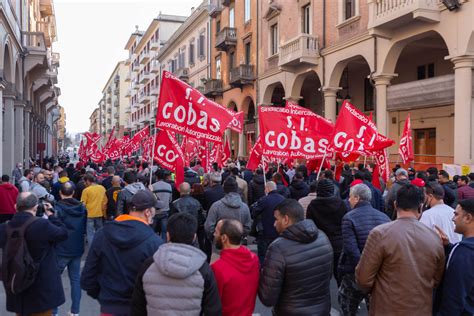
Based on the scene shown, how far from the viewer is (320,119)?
34.1 ft

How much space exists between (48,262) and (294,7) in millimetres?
21093

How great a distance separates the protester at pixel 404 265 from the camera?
3.43 metres

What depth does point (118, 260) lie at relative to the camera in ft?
11.8

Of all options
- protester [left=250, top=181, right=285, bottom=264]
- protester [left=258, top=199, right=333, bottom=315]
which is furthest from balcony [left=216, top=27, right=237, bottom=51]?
protester [left=258, top=199, right=333, bottom=315]

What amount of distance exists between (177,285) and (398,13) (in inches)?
542

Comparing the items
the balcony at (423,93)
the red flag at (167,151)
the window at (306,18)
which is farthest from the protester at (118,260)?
the window at (306,18)

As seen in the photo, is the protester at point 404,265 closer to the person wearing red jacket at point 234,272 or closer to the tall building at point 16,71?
the person wearing red jacket at point 234,272

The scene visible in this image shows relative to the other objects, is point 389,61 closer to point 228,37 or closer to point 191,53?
point 228,37

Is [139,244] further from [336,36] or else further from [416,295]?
[336,36]

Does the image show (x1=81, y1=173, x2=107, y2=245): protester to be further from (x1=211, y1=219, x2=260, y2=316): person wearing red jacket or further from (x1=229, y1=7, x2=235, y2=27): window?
(x1=229, y1=7, x2=235, y2=27): window

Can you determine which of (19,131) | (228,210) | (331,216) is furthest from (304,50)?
(331,216)

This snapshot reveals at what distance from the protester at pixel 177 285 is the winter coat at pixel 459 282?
5.40ft

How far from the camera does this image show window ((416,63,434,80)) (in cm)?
1909

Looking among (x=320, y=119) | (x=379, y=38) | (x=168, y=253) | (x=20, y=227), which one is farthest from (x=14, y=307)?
(x=379, y=38)
